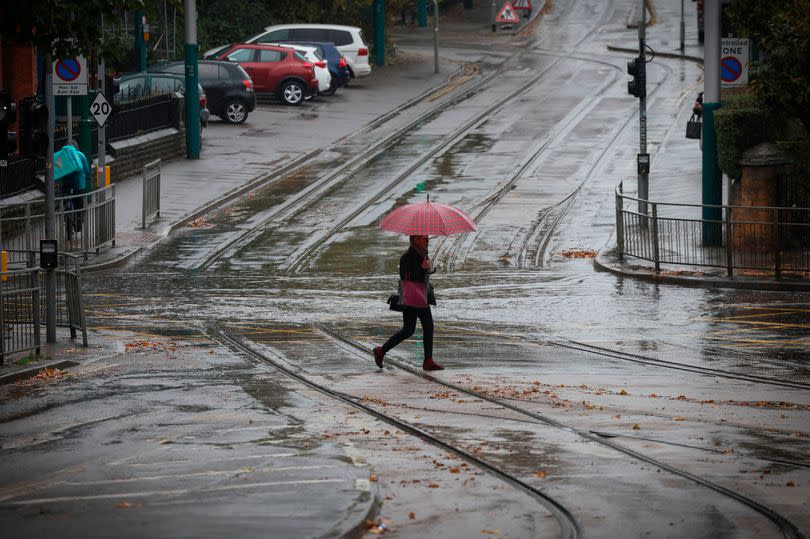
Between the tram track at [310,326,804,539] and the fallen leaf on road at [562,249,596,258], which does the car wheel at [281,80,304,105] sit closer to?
the fallen leaf on road at [562,249,596,258]

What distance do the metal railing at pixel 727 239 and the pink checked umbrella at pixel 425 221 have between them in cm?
838

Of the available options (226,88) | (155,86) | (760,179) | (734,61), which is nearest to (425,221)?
(760,179)

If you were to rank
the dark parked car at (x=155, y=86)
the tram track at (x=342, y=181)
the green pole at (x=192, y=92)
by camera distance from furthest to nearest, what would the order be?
the dark parked car at (x=155, y=86) → the green pole at (x=192, y=92) → the tram track at (x=342, y=181)

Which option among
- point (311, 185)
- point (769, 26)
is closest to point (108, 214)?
point (311, 185)

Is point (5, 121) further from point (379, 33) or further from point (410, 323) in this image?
point (379, 33)

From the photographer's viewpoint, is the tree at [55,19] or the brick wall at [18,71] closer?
the tree at [55,19]

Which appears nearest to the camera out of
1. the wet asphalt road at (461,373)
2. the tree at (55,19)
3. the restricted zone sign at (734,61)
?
the wet asphalt road at (461,373)

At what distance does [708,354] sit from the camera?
1658 cm

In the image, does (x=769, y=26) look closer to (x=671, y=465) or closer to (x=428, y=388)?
(x=428, y=388)

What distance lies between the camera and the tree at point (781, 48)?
2441cm

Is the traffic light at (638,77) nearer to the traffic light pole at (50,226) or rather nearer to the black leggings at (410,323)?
the black leggings at (410,323)

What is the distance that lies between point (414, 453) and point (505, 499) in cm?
160

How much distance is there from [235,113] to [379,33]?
1339cm

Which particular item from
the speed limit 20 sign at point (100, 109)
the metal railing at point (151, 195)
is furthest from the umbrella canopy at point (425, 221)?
the metal railing at point (151, 195)
